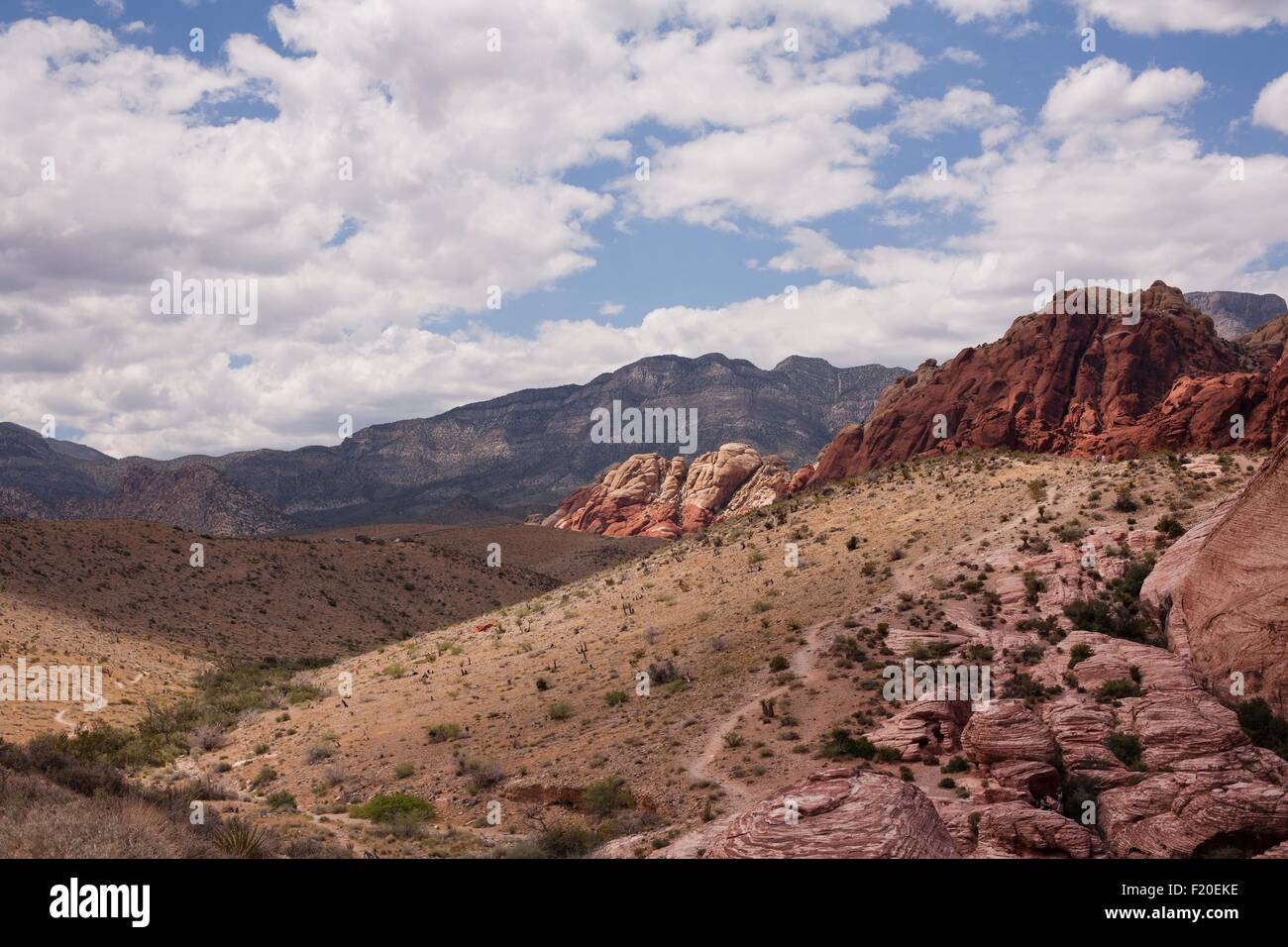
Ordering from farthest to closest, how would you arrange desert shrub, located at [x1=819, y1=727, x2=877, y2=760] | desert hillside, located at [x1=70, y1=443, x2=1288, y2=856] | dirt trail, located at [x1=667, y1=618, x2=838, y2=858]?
desert shrub, located at [x1=819, y1=727, x2=877, y2=760] < desert hillside, located at [x1=70, y1=443, x2=1288, y2=856] < dirt trail, located at [x1=667, y1=618, x2=838, y2=858]

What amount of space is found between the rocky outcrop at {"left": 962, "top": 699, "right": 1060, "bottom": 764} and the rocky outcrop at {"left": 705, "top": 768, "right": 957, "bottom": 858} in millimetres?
4986

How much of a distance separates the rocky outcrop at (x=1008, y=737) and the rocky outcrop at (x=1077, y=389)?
3035 cm

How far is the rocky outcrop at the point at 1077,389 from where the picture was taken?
44094 millimetres

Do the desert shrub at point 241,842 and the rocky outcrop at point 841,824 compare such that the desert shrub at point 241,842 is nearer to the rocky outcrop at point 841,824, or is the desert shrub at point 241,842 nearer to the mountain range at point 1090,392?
the rocky outcrop at point 841,824

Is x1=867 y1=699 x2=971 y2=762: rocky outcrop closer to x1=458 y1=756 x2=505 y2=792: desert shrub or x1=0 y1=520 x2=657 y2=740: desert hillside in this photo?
x1=458 y1=756 x2=505 y2=792: desert shrub

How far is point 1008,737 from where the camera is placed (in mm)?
16234

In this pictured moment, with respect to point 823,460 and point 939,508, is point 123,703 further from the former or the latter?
point 823,460

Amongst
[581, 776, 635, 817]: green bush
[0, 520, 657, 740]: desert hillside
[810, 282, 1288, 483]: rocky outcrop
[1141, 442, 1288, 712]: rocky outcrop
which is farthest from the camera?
[810, 282, 1288, 483]: rocky outcrop

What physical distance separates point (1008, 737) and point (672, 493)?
105 m

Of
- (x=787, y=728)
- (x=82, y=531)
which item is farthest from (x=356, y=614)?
(x=787, y=728)

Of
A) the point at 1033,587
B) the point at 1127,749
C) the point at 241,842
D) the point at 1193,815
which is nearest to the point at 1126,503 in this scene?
the point at 1033,587

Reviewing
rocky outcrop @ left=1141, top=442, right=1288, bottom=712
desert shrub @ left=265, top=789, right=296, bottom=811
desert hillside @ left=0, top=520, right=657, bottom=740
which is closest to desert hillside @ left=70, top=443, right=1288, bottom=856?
desert shrub @ left=265, top=789, right=296, bottom=811

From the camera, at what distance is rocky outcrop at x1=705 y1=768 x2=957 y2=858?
1068cm

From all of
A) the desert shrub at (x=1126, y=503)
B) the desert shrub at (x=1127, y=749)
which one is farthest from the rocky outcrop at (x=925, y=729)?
the desert shrub at (x=1126, y=503)
